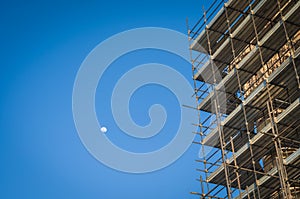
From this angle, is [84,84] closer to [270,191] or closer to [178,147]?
[178,147]

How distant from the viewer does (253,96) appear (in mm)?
28484

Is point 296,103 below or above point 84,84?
below

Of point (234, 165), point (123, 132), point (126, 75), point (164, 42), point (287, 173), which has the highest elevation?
point (164, 42)

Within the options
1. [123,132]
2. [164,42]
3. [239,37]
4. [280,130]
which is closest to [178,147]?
[123,132]

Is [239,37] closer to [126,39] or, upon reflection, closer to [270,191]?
[270,191]

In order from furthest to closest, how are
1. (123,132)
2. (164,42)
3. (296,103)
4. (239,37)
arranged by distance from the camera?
(164,42)
(123,132)
(239,37)
(296,103)

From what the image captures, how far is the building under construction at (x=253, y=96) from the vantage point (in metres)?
26.7

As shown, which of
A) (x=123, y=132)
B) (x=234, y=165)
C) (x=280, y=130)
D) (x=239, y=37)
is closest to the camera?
(x=280, y=130)

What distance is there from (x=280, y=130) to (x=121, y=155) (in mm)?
18094

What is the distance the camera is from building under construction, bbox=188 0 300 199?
26730mm

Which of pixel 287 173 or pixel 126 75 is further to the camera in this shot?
pixel 126 75

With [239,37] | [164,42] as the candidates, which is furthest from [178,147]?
[239,37]

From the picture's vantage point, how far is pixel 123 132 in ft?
138

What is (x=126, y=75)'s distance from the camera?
44.7m
